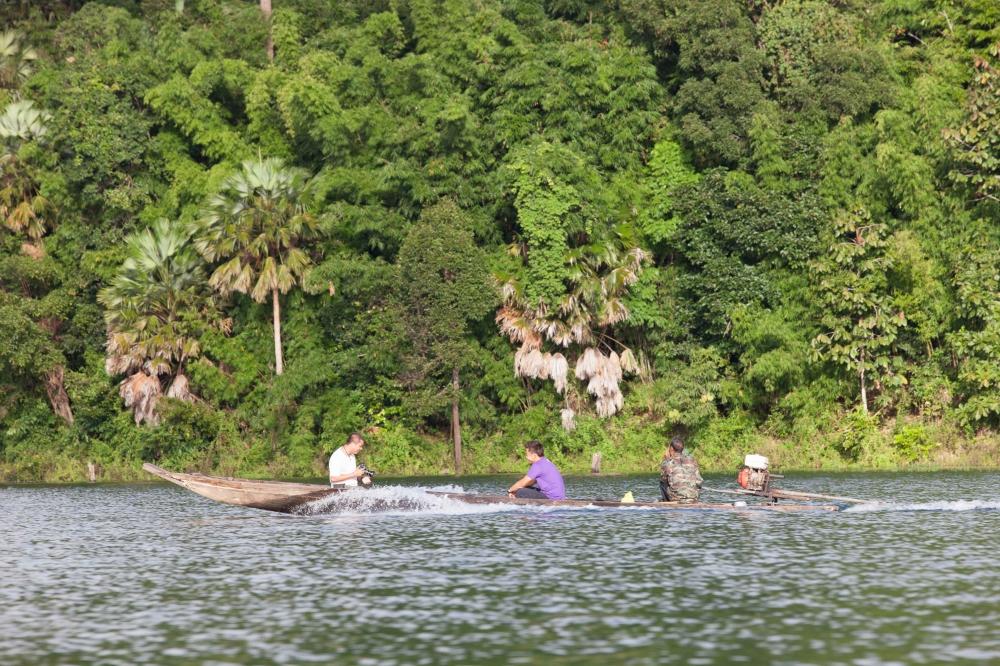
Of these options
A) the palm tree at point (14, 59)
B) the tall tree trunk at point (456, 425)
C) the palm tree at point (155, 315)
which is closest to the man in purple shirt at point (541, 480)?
the tall tree trunk at point (456, 425)

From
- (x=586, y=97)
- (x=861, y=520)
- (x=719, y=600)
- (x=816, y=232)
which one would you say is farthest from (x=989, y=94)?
(x=719, y=600)

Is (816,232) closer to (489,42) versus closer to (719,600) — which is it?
(489,42)

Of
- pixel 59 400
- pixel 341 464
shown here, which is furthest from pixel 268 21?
pixel 341 464

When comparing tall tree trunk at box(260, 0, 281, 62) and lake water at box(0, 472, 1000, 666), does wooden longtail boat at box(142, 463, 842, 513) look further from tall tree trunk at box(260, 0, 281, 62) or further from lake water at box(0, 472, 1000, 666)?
tall tree trunk at box(260, 0, 281, 62)

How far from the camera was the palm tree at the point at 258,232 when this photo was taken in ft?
159

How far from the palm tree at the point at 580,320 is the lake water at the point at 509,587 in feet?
59.8

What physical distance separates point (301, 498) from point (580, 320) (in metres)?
20.1

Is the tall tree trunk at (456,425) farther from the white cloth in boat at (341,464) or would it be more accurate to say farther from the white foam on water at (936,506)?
the white foam on water at (936,506)

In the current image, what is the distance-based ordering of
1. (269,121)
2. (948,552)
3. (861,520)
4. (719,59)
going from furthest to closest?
(269,121)
(719,59)
(861,520)
(948,552)

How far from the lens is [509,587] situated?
17.5 metres

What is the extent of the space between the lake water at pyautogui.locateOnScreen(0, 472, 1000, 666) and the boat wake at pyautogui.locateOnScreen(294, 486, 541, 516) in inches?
3.5

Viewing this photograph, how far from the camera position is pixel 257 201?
161 ft

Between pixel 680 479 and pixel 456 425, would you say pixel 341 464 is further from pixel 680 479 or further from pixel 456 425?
pixel 456 425

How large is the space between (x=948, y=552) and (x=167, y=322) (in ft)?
116
